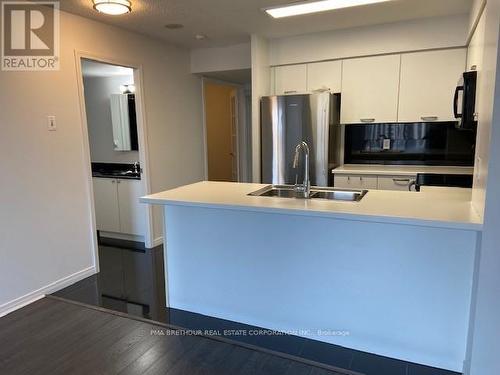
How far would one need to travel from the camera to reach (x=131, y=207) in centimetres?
422

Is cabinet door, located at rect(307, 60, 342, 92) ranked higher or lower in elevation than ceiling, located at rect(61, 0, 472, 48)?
lower

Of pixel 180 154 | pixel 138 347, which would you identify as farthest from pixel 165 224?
pixel 180 154

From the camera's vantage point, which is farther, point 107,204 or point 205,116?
point 205,116

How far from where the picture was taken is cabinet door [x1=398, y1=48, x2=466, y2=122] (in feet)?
11.5

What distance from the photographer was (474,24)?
9.36 feet

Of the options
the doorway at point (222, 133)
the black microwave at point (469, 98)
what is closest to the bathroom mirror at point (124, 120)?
the doorway at point (222, 133)

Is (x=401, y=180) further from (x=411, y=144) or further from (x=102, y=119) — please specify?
(x=102, y=119)

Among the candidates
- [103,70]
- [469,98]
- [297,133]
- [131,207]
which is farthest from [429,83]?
[103,70]

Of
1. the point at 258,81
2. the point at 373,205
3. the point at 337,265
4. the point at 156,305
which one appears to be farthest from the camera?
the point at 258,81

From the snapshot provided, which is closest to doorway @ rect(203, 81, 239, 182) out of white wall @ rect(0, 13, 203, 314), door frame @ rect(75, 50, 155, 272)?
door frame @ rect(75, 50, 155, 272)

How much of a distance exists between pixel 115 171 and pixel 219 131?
227 cm

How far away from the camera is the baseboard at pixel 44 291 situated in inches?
104

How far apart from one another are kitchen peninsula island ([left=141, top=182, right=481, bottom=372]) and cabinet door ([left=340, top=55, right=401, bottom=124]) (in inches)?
63.0

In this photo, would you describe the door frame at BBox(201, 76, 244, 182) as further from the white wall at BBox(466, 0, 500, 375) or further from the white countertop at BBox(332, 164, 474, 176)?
the white wall at BBox(466, 0, 500, 375)
